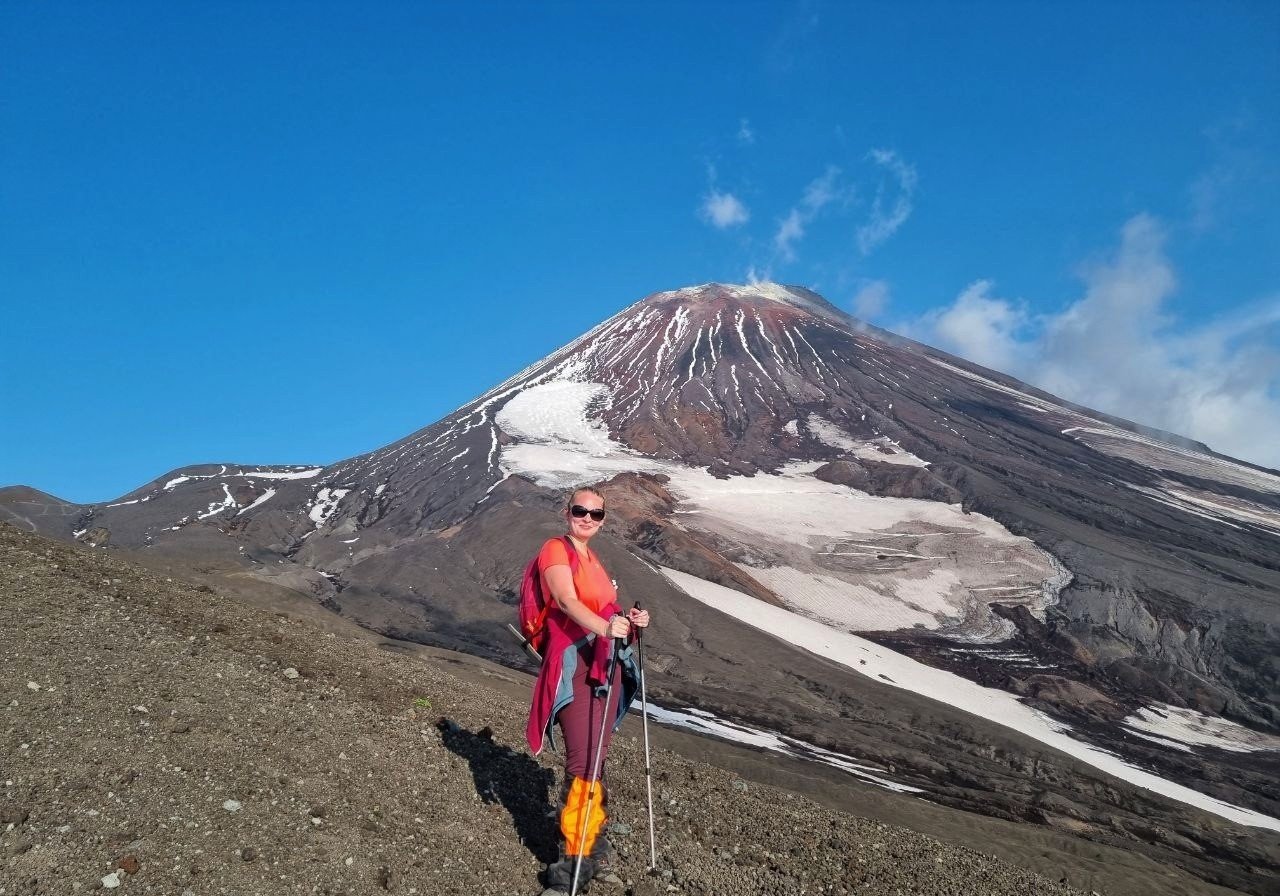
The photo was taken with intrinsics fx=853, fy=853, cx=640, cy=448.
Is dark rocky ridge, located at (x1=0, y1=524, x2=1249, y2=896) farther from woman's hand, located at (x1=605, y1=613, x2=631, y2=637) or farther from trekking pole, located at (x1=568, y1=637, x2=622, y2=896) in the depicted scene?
woman's hand, located at (x1=605, y1=613, x2=631, y2=637)

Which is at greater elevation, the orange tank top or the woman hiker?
the orange tank top

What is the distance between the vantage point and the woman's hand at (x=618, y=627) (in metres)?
5.06

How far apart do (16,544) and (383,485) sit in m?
76.8

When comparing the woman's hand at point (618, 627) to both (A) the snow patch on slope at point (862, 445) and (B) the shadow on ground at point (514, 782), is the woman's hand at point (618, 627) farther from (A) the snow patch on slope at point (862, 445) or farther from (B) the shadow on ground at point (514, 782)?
(A) the snow patch on slope at point (862, 445)

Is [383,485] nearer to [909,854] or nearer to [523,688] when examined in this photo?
[523,688]

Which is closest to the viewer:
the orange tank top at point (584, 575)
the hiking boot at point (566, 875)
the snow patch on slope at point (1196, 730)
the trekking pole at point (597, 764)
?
the trekking pole at point (597, 764)

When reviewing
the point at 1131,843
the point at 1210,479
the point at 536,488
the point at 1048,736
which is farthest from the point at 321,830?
the point at 1210,479

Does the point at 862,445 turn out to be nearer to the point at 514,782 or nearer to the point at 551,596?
the point at 514,782

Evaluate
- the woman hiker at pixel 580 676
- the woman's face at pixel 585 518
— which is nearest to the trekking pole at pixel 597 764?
the woman hiker at pixel 580 676

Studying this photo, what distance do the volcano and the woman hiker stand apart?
1937 cm

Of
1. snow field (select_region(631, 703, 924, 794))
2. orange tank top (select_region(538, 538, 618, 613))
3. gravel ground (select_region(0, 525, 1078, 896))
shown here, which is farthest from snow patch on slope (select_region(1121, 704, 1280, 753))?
orange tank top (select_region(538, 538, 618, 613))

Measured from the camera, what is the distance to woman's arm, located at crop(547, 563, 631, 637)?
5.00 m

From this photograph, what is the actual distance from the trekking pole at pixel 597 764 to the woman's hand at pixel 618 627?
16 cm

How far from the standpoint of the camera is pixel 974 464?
82.6 m
